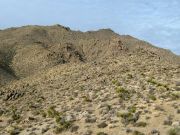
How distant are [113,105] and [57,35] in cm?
10231

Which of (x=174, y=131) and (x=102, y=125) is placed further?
(x=102, y=125)

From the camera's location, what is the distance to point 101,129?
1326 inches

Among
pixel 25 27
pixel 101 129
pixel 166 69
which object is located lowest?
pixel 101 129

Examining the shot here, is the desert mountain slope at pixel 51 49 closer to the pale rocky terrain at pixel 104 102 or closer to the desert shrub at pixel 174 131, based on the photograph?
the pale rocky terrain at pixel 104 102

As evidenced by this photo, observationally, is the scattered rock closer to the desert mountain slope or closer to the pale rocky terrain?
the pale rocky terrain

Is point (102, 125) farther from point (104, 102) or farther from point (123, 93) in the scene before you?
point (123, 93)

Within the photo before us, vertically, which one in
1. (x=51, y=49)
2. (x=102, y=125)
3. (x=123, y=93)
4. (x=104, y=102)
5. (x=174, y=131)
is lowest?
(x=102, y=125)

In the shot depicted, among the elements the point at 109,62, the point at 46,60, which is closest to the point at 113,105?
the point at 109,62

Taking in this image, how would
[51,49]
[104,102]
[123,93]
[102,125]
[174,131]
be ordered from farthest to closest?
[51,49] → [123,93] → [104,102] → [102,125] → [174,131]

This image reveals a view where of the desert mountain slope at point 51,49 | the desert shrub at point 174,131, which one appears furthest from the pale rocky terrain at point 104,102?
the desert mountain slope at point 51,49

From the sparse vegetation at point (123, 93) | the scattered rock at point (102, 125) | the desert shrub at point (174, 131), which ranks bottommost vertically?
the scattered rock at point (102, 125)

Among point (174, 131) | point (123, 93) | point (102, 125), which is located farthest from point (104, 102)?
point (174, 131)

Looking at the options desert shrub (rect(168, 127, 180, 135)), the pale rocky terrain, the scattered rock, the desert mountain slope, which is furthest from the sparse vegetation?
the desert mountain slope

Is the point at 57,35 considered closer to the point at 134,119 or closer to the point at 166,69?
the point at 166,69
